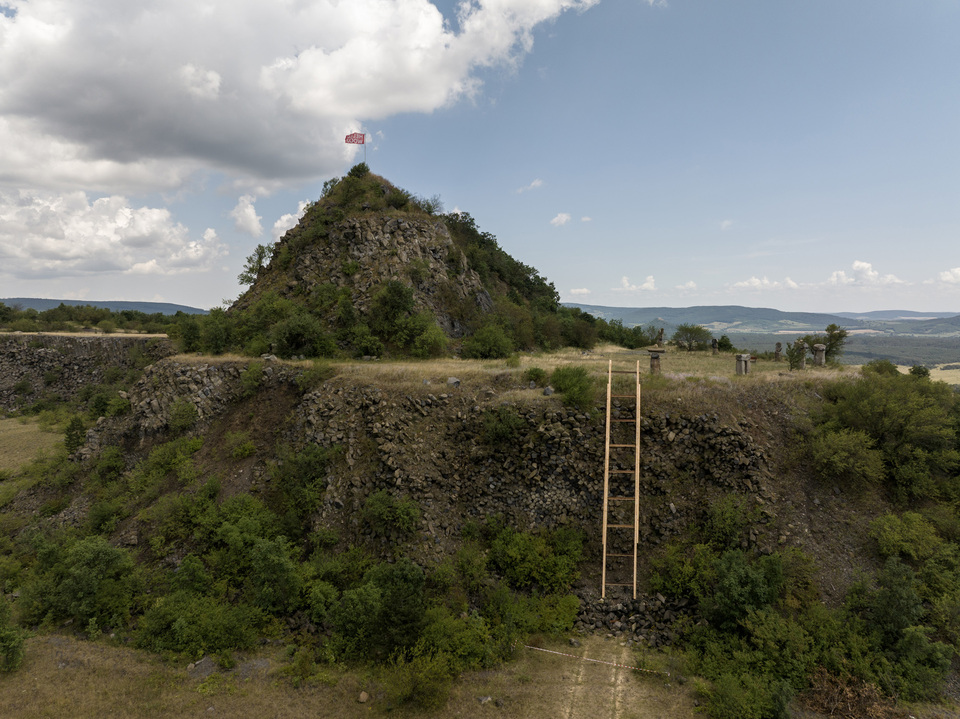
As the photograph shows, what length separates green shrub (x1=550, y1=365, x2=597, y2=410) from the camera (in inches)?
792

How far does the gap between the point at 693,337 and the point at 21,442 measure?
60.1 m

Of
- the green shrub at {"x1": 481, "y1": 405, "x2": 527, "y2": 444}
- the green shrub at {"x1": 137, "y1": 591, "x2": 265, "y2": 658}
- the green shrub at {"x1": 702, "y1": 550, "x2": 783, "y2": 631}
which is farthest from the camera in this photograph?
the green shrub at {"x1": 481, "y1": 405, "x2": 527, "y2": 444}

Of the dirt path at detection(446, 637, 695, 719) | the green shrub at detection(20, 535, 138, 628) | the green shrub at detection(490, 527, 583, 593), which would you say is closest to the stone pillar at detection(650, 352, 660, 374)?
the green shrub at detection(490, 527, 583, 593)

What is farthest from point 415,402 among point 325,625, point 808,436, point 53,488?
point 53,488

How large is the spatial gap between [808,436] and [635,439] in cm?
784

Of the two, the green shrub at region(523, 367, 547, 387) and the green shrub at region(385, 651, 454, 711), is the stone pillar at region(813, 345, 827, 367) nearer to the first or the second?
the green shrub at region(523, 367, 547, 387)

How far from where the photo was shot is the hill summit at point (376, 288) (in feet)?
99.2

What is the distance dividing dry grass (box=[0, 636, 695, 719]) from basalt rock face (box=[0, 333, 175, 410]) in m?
37.9

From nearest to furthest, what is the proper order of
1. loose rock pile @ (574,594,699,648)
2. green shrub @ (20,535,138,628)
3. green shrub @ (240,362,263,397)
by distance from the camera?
1. loose rock pile @ (574,594,699,648)
2. green shrub @ (20,535,138,628)
3. green shrub @ (240,362,263,397)

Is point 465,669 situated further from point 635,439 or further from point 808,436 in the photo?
point 808,436

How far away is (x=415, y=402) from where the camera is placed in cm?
2109

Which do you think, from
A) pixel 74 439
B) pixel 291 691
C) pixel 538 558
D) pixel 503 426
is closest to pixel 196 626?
pixel 291 691

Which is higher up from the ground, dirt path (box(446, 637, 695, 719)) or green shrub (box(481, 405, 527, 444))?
green shrub (box(481, 405, 527, 444))

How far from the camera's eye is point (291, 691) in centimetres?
1347
